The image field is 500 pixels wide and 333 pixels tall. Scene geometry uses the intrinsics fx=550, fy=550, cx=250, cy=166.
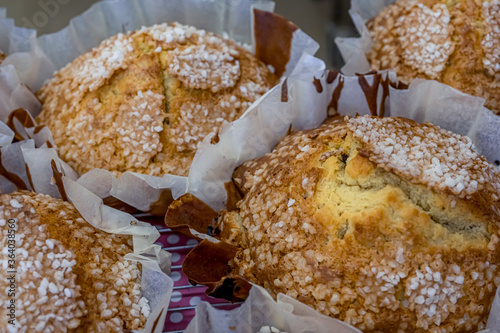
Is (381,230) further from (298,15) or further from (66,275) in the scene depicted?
(298,15)

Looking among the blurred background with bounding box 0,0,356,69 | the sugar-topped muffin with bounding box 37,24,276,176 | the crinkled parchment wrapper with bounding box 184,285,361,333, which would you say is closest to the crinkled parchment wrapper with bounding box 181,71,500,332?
the sugar-topped muffin with bounding box 37,24,276,176

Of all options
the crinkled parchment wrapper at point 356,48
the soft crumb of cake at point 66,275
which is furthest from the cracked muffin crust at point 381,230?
the crinkled parchment wrapper at point 356,48

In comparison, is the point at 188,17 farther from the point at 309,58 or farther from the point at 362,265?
the point at 362,265

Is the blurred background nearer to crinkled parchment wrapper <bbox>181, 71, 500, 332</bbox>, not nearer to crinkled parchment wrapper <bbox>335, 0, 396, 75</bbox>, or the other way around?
crinkled parchment wrapper <bbox>335, 0, 396, 75</bbox>

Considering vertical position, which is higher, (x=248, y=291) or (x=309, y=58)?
(x=309, y=58)

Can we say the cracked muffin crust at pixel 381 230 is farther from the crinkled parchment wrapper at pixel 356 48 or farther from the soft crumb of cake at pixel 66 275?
the crinkled parchment wrapper at pixel 356 48

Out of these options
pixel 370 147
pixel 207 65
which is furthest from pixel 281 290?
pixel 207 65

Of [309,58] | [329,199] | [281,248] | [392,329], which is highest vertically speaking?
[309,58]
